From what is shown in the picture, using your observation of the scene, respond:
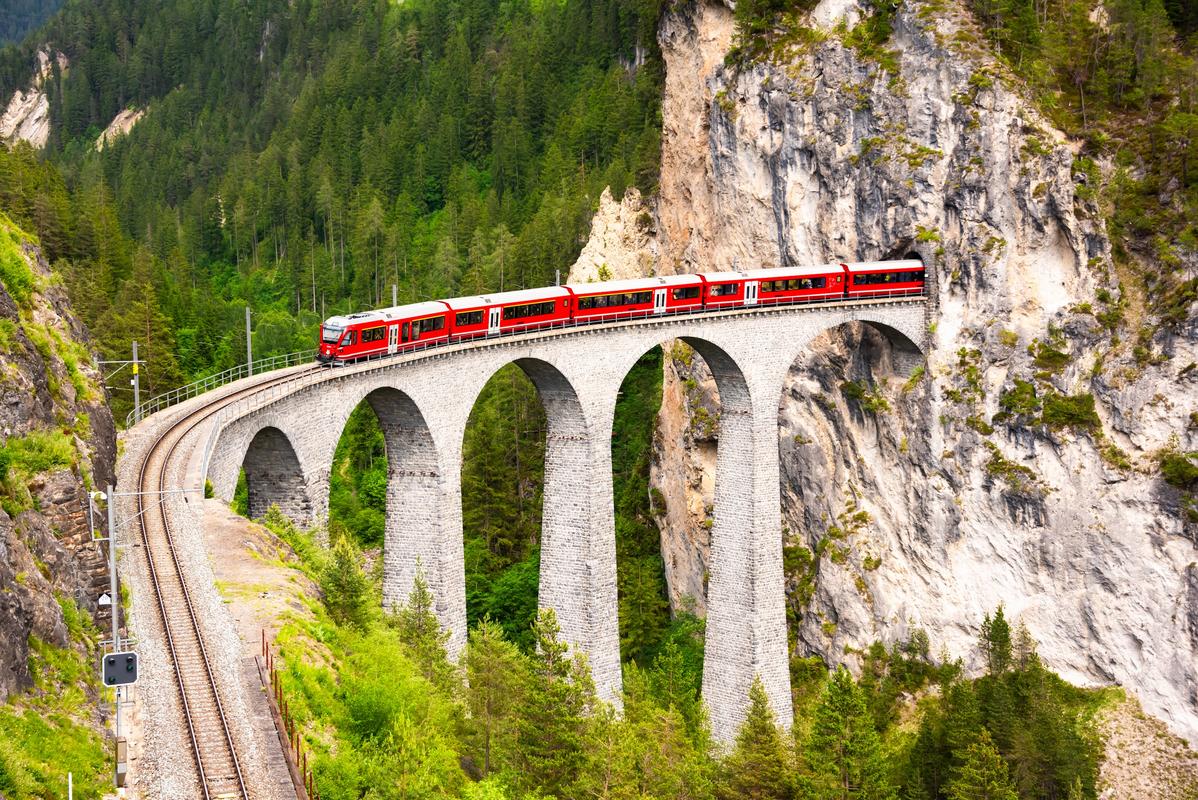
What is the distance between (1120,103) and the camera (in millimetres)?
63750

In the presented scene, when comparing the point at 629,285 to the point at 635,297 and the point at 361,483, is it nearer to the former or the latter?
the point at 635,297

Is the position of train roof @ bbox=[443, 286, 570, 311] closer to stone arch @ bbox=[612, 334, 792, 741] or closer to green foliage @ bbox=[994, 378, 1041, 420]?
stone arch @ bbox=[612, 334, 792, 741]

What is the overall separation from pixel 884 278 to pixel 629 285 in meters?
13.8

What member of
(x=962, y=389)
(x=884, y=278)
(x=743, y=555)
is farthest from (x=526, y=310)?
(x=962, y=389)

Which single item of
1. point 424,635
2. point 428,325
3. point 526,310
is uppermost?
point 526,310

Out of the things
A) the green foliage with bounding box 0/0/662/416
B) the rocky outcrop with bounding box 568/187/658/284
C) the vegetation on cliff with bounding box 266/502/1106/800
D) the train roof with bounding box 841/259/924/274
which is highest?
the green foliage with bounding box 0/0/662/416

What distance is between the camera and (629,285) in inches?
2211

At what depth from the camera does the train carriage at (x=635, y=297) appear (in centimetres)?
5512

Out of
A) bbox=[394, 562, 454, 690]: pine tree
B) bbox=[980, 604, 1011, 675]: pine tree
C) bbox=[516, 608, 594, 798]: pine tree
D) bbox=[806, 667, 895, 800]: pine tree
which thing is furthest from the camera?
bbox=[980, 604, 1011, 675]: pine tree

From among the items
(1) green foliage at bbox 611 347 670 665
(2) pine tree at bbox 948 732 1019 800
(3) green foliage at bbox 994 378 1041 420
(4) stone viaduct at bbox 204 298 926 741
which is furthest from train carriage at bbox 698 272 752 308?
(2) pine tree at bbox 948 732 1019 800

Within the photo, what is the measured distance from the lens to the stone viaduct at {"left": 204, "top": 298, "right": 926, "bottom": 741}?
45.8 meters

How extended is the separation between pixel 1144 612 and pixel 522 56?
325 feet

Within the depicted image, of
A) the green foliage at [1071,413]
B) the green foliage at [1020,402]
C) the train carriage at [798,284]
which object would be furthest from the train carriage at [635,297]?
the green foliage at [1071,413]

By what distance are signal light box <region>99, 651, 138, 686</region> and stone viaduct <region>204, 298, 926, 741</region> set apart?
1423cm
